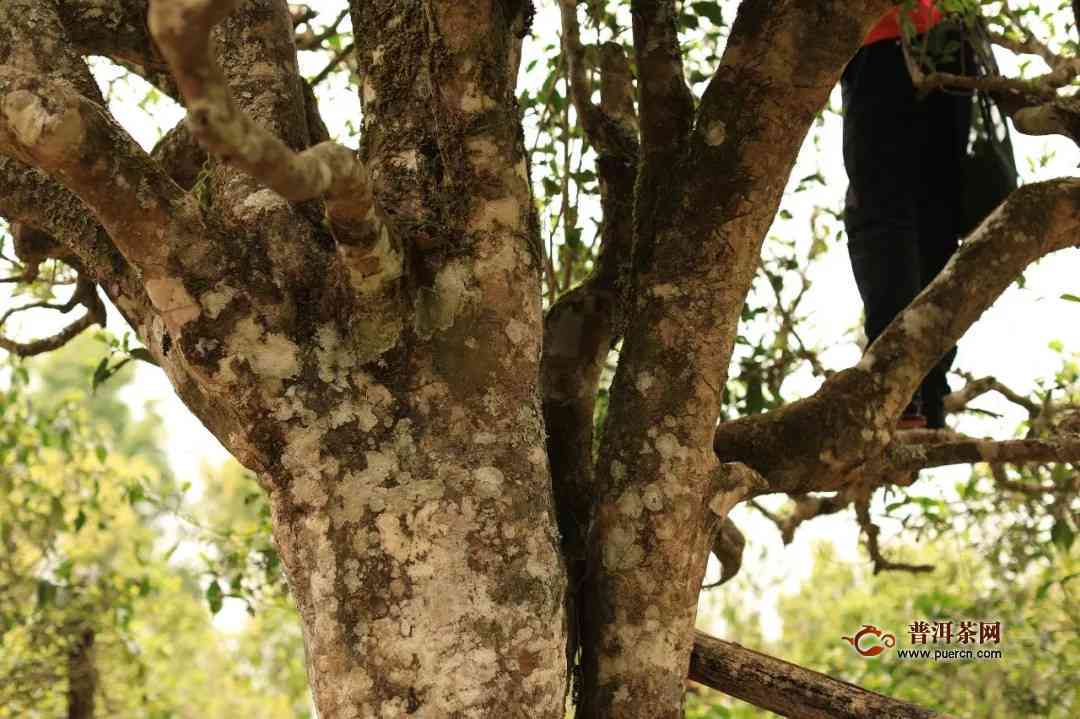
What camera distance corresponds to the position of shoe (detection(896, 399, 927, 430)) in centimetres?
310

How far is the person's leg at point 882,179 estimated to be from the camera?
314cm

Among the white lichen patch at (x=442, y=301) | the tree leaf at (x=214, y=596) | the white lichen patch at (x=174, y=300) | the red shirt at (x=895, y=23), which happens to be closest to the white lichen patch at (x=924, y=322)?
the red shirt at (x=895, y=23)

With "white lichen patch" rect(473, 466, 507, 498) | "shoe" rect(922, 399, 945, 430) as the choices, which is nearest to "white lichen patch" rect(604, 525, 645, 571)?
"white lichen patch" rect(473, 466, 507, 498)

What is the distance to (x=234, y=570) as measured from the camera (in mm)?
4688

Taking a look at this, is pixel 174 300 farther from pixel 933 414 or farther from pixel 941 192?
pixel 941 192

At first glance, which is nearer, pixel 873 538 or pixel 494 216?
pixel 494 216

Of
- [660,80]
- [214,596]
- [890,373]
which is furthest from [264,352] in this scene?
[214,596]

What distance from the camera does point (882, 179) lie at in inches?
128

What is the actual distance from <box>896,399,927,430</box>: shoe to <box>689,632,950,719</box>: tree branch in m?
0.98

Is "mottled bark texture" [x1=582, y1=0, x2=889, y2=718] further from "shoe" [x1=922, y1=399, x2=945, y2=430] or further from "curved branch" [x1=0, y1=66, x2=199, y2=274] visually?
"shoe" [x1=922, y1=399, x2=945, y2=430]

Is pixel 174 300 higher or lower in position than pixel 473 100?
lower

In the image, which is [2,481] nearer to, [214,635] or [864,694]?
[864,694]

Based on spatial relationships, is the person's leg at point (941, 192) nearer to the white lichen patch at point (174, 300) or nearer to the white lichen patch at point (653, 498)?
the white lichen patch at point (653, 498)

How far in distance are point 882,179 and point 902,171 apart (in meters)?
0.07
